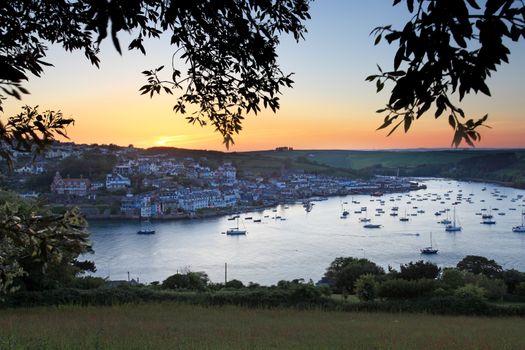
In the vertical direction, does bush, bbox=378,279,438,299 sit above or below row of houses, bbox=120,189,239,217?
above

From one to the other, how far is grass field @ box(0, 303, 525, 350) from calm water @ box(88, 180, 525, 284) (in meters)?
10.5

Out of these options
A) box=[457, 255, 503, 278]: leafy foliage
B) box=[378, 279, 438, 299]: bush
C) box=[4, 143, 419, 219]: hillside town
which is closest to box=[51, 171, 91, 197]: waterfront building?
box=[4, 143, 419, 219]: hillside town

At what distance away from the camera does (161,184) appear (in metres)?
51.6

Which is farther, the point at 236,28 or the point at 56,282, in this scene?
the point at 56,282

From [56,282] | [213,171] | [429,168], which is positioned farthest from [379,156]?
[56,282]

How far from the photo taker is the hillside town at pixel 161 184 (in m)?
41.0

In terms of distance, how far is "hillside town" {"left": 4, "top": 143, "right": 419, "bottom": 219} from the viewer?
4100 centimetres

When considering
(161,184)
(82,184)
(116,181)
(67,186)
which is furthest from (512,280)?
(161,184)

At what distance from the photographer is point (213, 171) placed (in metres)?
64.6

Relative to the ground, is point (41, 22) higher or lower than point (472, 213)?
higher

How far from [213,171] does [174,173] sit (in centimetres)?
666

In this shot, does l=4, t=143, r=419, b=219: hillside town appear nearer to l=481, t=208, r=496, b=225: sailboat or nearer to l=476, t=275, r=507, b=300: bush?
l=481, t=208, r=496, b=225: sailboat

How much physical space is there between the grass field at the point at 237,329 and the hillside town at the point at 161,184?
24078mm

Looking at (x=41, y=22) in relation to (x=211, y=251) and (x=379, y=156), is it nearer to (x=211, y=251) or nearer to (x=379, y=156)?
(x=211, y=251)
